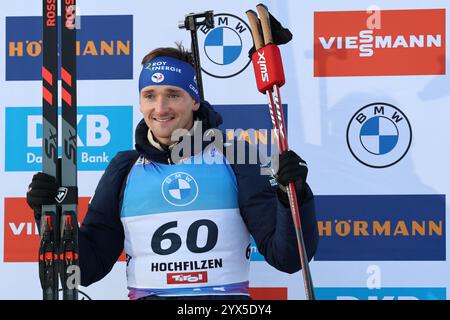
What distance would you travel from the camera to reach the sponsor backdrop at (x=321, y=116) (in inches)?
123

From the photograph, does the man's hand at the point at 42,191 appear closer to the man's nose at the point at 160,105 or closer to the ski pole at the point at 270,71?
the man's nose at the point at 160,105

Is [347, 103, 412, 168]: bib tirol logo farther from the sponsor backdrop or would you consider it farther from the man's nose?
the man's nose

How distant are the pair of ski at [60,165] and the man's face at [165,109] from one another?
0.80 feet

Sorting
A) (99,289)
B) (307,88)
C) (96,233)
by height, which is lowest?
(99,289)

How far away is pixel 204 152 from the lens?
2.78 m

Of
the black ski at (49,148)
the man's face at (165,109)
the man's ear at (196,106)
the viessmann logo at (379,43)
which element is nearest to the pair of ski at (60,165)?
the black ski at (49,148)

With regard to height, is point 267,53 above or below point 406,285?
above

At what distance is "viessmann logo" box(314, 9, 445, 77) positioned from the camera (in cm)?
312

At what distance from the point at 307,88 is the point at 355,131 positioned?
0.25 m
